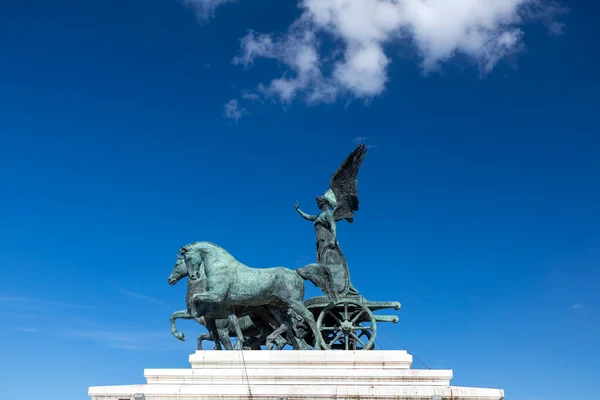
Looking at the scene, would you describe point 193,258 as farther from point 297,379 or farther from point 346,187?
point 346,187

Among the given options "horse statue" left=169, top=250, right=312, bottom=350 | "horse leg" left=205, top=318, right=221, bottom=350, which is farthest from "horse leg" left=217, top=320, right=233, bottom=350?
"horse leg" left=205, top=318, right=221, bottom=350

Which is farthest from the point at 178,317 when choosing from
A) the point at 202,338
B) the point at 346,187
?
the point at 346,187

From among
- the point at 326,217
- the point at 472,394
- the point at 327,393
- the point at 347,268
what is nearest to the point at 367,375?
the point at 327,393

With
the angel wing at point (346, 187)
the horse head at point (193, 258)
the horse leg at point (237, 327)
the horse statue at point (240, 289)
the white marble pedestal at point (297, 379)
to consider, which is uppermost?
the angel wing at point (346, 187)

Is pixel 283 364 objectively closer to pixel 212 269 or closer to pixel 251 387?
pixel 251 387

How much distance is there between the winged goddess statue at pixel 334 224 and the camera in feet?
59.2

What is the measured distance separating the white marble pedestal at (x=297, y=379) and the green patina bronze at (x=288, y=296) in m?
0.86

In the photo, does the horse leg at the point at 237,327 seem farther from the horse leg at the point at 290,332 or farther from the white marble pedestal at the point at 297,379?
the horse leg at the point at 290,332

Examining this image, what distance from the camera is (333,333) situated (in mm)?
19859

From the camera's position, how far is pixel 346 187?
21.4 metres

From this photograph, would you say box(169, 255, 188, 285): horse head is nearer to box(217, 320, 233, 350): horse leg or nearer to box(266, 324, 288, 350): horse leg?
box(217, 320, 233, 350): horse leg

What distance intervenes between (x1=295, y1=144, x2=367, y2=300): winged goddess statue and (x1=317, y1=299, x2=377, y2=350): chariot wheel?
45 cm

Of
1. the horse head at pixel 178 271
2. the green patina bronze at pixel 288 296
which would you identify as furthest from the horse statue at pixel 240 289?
the horse head at pixel 178 271

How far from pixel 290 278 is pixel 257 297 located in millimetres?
982
